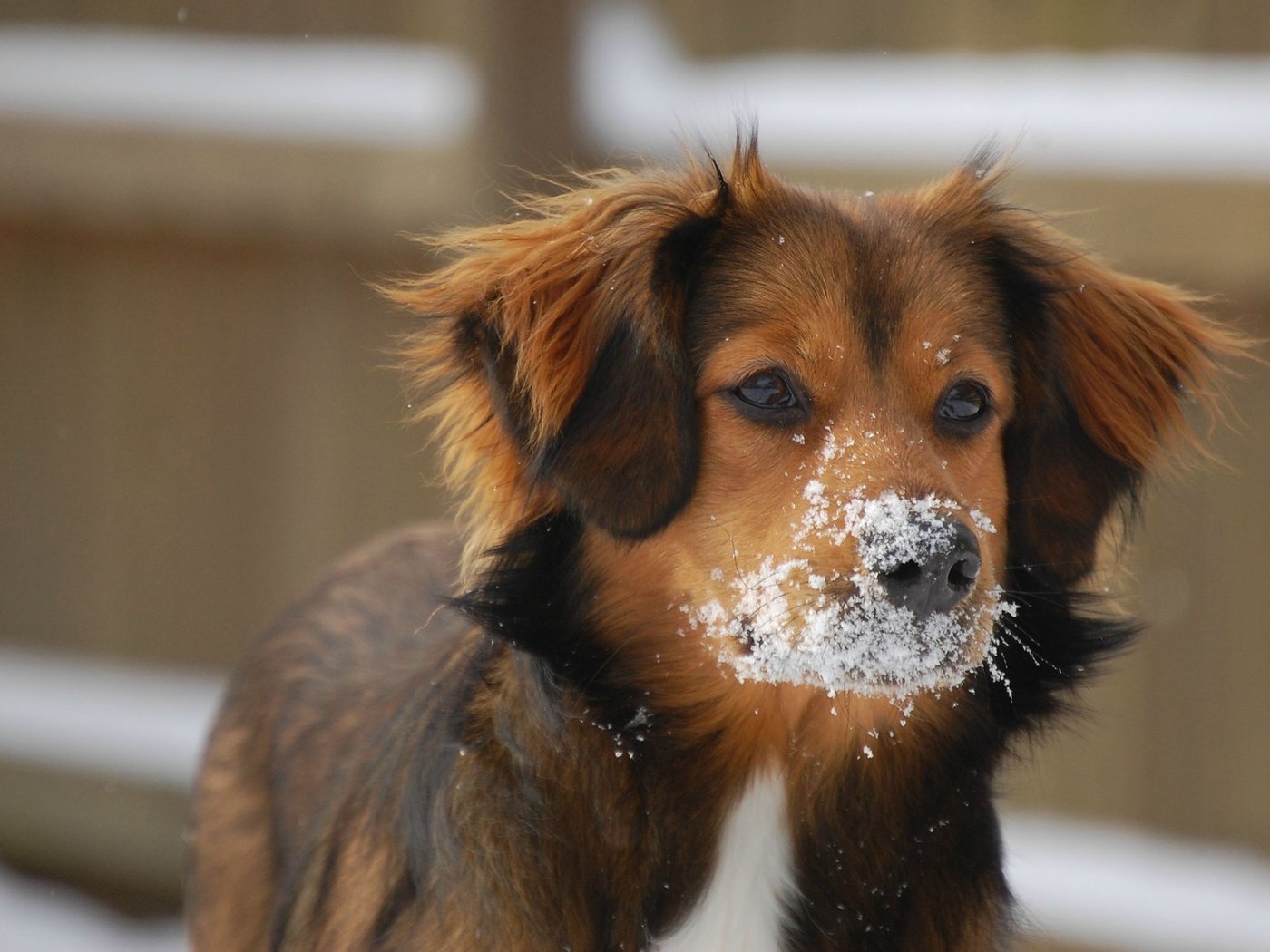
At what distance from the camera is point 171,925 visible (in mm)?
5965

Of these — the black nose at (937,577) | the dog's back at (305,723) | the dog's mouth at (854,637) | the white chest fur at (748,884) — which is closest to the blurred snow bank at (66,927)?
the dog's back at (305,723)

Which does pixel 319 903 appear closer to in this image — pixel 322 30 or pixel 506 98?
pixel 506 98

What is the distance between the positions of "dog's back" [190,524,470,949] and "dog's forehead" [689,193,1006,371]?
873 mm

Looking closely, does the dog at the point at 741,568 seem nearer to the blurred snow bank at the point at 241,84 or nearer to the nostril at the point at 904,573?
the nostril at the point at 904,573

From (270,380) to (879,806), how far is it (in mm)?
4042

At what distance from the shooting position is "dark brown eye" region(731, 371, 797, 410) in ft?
8.10

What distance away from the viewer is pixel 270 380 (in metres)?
6.03

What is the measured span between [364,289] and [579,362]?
3.39 m

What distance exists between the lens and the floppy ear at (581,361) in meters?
2.46

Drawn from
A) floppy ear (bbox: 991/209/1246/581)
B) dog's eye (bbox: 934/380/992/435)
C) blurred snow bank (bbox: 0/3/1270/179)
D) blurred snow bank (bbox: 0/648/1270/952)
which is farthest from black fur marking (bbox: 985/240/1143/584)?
blurred snow bank (bbox: 0/3/1270/179)

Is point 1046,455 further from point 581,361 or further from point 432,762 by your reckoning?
point 432,762

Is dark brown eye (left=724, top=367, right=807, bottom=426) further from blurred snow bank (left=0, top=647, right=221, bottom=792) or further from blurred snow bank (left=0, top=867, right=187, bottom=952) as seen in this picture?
blurred snow bank (left=0, top=647, right=221, bottom=792)

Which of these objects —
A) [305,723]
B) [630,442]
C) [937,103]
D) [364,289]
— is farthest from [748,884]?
[364,289]

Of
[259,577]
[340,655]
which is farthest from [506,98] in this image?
[340,655]
